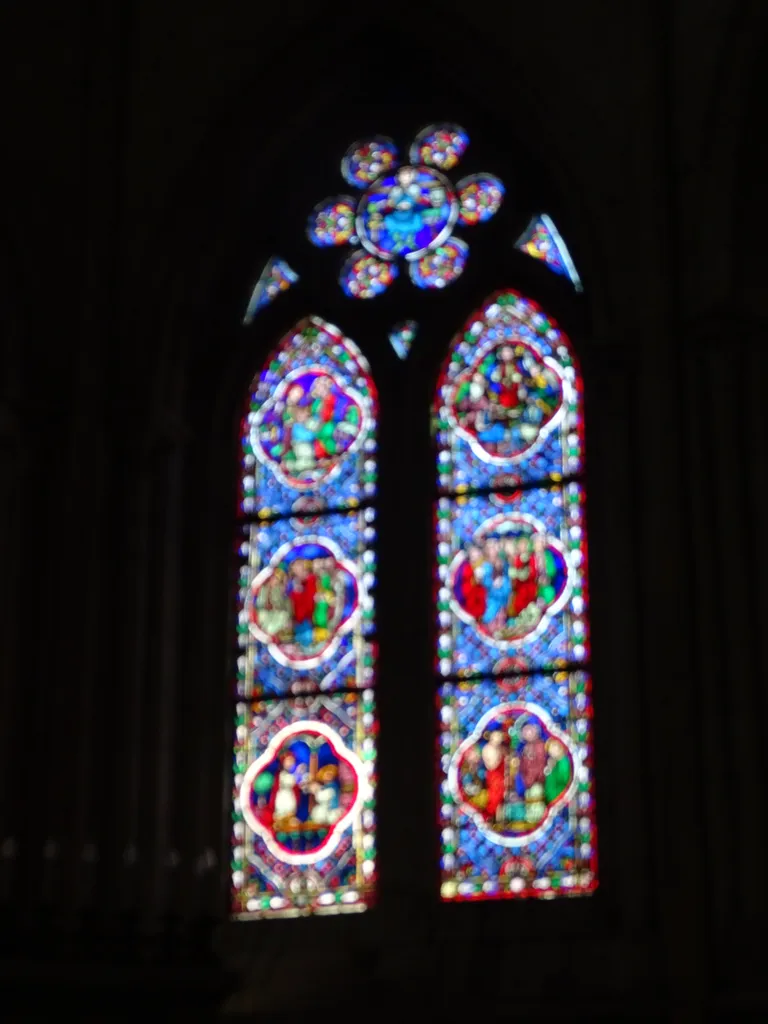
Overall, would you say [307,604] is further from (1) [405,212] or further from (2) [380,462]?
(1) [405,212]

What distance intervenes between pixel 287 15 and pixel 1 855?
4091mm

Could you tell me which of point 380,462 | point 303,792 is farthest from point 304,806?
point 380,462

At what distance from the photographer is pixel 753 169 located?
11422 millimetres

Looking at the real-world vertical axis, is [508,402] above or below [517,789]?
above

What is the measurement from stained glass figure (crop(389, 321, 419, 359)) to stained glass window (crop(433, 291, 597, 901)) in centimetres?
21

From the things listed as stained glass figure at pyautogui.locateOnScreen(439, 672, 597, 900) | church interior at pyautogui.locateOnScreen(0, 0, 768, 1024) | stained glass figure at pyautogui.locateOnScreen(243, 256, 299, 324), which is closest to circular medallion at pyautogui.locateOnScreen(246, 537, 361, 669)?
church interior at pyautogui.locateOnScreen(0, 0, 768, 1024)

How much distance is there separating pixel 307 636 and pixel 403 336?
1.48 m

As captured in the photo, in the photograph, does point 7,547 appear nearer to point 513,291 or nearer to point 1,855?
point 1,855

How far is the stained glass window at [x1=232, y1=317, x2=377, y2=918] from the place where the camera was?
11195 millimetres

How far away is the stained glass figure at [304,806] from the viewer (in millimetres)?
11117

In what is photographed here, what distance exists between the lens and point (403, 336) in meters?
12.1

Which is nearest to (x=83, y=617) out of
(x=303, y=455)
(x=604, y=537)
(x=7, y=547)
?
(x=7, y=547)

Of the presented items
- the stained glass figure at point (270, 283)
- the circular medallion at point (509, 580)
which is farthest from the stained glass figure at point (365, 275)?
the circular medallion at point (509, 580)

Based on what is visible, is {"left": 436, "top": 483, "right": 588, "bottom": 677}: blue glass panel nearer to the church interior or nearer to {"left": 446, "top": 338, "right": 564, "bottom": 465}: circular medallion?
the church interior
